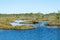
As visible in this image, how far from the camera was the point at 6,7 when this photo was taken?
3.30 m

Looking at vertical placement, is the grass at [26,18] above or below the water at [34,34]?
above

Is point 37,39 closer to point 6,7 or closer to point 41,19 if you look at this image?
point 41,19

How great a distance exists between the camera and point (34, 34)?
3.24 m

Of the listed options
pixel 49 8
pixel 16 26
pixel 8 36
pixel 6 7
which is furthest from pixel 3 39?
pixel 49 8

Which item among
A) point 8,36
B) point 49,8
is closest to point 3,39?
point 8,36

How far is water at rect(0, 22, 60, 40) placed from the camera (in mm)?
3234

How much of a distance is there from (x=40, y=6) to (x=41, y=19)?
24 centimetres

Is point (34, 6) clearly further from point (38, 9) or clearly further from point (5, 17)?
point (5, 17)

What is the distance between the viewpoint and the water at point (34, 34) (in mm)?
3234

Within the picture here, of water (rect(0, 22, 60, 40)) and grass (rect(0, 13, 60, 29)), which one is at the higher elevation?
grass (rect(0, 13, 60, 29))

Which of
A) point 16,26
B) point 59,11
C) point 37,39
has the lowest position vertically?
point 37,39

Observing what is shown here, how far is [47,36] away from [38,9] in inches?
20.7

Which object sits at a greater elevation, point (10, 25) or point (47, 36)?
point (10, 25)

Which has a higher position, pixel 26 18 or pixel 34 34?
pixel 26 18
